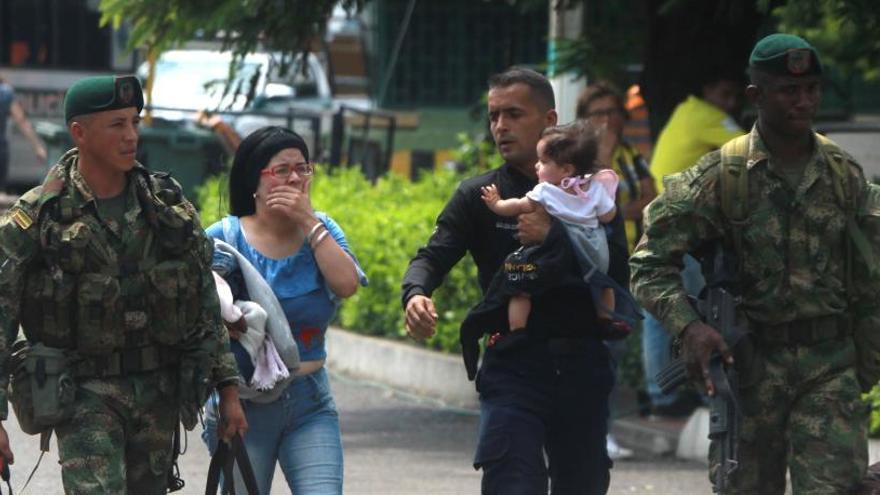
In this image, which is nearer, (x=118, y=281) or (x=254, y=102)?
(x=118, y=281)

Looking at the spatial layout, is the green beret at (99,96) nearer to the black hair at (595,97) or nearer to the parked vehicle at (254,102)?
the black hair at (595,97)

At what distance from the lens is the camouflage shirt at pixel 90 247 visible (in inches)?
Result: 205

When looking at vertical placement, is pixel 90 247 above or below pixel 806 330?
above

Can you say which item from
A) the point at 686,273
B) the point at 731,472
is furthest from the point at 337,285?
the point at 686,273

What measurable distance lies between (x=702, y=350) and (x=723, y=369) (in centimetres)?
8

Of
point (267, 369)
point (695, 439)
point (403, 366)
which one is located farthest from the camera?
point (403, 366)

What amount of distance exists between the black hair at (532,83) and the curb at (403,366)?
5364mm

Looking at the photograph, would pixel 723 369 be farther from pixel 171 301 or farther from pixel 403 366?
pixel 403 366

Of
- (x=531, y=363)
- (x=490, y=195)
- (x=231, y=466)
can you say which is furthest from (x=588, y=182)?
(x=231, y=466)

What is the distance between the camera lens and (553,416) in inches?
234

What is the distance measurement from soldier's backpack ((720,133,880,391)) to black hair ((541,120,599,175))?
47 cm

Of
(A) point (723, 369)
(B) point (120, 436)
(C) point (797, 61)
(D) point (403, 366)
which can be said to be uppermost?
(C) point (797, 61)

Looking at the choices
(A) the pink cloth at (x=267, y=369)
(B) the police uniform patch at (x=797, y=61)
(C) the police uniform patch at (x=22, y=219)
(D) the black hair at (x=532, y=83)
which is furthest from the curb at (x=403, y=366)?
(C) the police uniform patch at (x=22, y=219)

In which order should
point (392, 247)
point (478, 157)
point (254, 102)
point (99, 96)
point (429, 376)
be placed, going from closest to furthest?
point (99, 96) < point (429, 376) < point (392, 247) < point (478, 157) < point (254, 102)
